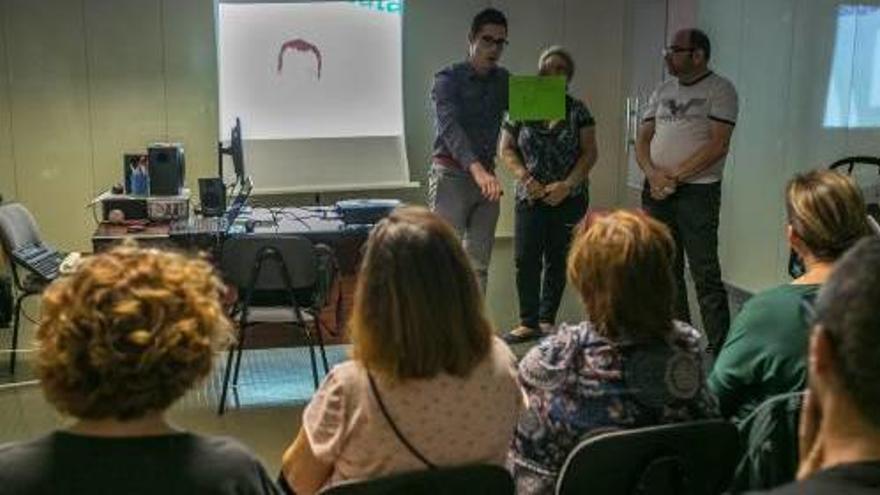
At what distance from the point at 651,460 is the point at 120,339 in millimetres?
981

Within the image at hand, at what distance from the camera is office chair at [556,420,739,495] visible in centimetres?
164

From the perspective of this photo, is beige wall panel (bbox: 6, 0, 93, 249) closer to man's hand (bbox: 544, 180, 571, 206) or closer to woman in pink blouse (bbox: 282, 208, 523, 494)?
man's hand (bbox: 544, 180, 571, 206)

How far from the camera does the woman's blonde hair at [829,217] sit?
208 centimetres

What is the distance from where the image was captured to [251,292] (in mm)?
3654

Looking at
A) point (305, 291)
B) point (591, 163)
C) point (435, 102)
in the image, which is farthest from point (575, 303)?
point (305, 291)

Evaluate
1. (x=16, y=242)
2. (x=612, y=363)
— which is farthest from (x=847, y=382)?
(x=16, y=242)

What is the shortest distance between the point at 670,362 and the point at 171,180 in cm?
317

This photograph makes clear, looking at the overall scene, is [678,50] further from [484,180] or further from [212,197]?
[212,197]

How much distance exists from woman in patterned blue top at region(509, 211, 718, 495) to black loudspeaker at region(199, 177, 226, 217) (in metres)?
2.69

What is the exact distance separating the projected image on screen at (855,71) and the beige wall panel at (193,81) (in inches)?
156

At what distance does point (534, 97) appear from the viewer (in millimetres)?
4270

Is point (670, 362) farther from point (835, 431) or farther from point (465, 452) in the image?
point (835, 431)

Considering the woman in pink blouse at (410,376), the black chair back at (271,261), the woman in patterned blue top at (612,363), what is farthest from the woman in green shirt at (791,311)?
the black chair back at (271,261)

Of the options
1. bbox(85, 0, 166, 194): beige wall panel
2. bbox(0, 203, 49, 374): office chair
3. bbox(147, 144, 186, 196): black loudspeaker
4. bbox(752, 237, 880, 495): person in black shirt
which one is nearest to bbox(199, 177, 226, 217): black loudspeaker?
bbox(147, 144, 186, 196): black loudspeaker
